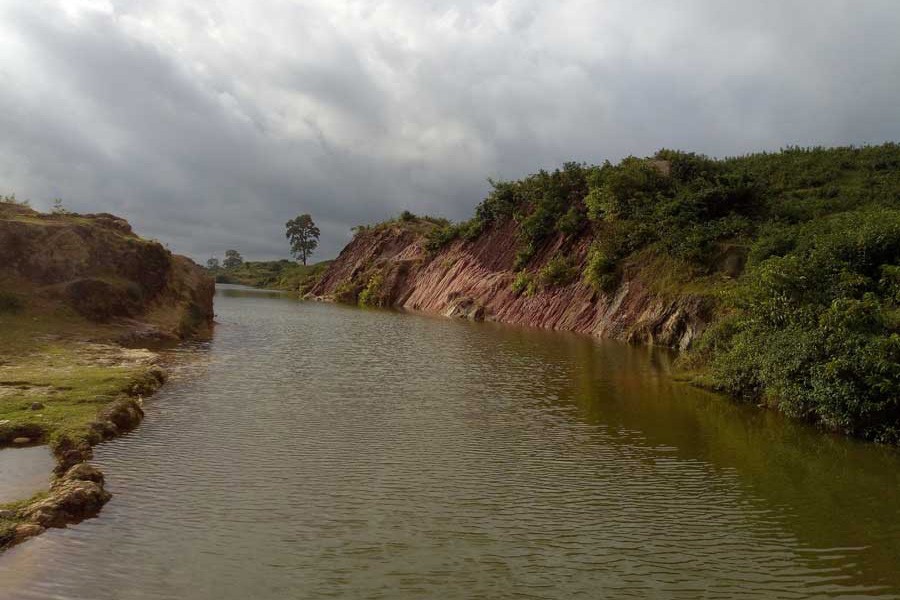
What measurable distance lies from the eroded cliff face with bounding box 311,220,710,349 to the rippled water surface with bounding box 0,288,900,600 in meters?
19.9

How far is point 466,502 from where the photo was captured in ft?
39.8

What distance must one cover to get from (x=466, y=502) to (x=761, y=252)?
27.8m

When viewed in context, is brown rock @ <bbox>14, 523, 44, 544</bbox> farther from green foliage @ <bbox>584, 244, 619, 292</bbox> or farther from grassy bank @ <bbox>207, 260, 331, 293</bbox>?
grassy bank @ <bbox>207, 260, 331, 293</bbox>

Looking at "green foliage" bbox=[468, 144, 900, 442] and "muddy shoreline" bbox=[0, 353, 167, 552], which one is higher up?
"green foliage" bbox=[468, 144, 900, 442]

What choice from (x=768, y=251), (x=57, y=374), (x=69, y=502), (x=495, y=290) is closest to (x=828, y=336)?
(x=768, y=251)

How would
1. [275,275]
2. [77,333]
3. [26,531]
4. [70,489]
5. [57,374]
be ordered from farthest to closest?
[275,275]
[77,333]
[57,374]
[70,489]
[26,531]

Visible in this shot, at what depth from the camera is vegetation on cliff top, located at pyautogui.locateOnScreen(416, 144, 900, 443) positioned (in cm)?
1864

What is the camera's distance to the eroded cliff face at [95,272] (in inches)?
1192

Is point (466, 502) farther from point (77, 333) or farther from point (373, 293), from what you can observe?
point (373, 293)

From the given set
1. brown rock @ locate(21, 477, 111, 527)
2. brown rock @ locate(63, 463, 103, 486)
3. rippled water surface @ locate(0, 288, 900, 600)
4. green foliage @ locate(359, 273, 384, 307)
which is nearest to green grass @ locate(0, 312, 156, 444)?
rippled water surface @ locate(0, 288, 900, 600)

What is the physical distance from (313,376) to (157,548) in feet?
49.0

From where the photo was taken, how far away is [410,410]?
19406mm

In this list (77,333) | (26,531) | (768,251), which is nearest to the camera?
(26,531)

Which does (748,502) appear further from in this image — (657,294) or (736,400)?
(657,294)
